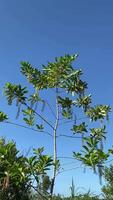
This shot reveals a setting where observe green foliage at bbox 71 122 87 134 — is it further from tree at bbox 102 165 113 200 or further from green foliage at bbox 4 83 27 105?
tree at bbox 102 165 113 200

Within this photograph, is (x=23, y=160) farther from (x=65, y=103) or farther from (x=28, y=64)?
(x=28, y=64)

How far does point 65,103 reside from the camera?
559 inches

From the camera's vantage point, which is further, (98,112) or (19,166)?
(98,112)

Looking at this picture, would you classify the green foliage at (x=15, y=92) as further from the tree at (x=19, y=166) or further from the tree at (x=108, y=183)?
the tree at (x=108, y=183)

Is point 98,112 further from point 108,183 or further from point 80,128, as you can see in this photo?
point 108,183

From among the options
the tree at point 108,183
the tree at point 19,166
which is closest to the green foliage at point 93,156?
the tree at point 19,166

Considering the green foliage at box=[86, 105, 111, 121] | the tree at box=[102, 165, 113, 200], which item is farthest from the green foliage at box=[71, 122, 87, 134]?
the tree at box=[102, 165, 113, 200]

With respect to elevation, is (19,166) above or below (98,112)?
below

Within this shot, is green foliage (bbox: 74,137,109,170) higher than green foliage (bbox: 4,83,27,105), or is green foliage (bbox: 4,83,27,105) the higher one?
green foliage (bbox: 4,83,27,105)

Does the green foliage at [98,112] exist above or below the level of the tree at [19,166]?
above

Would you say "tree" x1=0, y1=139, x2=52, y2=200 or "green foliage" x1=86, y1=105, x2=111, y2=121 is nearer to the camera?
"tree" x1=0, y1=139, x2=52, y2=200

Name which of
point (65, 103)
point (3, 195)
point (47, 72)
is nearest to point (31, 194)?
point (3, 195)

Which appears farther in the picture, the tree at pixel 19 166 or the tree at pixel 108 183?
the tree at pixel 108 183

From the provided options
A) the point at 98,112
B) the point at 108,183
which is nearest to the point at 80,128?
the point at 98,112
